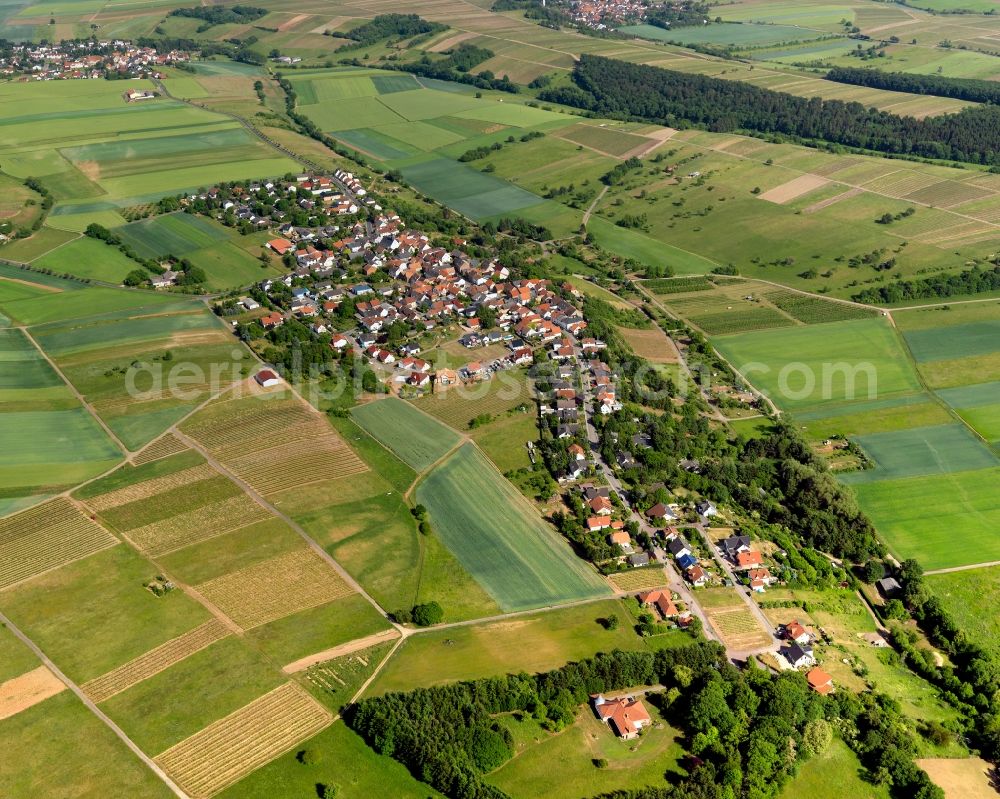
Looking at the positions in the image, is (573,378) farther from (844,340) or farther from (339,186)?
(339,186)

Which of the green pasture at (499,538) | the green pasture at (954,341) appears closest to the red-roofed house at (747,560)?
the green pasture at (499,538)

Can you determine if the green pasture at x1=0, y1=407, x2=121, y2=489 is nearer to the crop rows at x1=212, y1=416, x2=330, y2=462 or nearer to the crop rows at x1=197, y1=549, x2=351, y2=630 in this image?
the crop rows at x1=212, y1=416, x2=330, y2=462

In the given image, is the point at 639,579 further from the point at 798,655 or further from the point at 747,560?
the point at 798,655

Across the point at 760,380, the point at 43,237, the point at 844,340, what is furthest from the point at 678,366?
the point at 43,237

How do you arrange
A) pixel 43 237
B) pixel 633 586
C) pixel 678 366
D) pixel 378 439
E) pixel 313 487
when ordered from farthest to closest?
pixel 43 237, pixel 678 366, pixel 378 439, pixel 313 487, pixel 633 586

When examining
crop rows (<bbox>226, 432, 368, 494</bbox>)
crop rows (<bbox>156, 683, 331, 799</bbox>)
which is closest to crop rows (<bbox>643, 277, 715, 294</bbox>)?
crop rows (<bbox>226, 432, 368, 494</bbox>)

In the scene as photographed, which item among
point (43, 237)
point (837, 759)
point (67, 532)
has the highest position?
point (43, 237)
